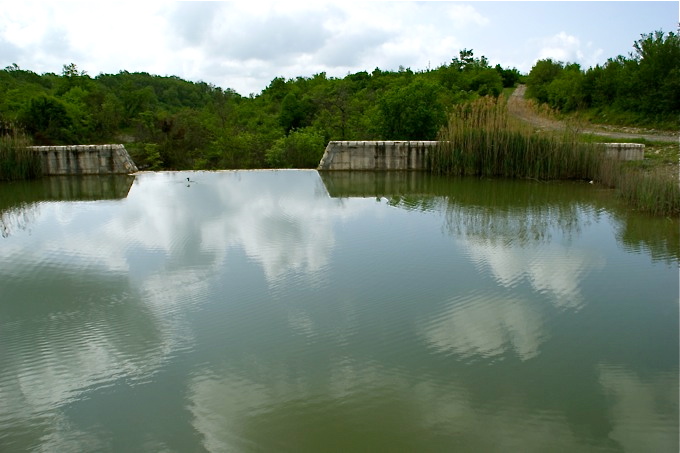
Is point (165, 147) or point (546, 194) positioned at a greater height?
point (165, 147)

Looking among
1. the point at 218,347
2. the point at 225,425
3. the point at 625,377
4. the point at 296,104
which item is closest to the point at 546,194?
the point at 625,377

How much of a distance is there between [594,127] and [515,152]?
317 inches

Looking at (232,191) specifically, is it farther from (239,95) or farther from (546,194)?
(239,95)

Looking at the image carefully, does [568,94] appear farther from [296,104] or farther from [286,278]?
[286,278]

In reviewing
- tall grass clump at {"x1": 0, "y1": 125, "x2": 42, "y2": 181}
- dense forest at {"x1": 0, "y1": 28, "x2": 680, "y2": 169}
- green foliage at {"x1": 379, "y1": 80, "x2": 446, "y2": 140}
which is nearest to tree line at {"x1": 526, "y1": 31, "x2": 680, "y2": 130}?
dense forest at {"x1": 0, "y1": 28, "x2": 680, "y2": 169}

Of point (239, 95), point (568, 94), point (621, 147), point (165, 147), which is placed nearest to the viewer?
point (621, 147)

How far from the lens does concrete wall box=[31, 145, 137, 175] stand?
32.1ft

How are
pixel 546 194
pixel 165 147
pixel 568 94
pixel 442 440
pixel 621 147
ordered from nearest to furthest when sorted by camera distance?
pixel 442 440, pixel 546 194, pixel 621 147, pixel 165 147, pixel 568 94

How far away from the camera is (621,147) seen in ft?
31.8

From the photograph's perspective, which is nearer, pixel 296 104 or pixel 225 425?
pixel 225 425

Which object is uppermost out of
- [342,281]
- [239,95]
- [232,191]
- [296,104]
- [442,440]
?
[239,95]

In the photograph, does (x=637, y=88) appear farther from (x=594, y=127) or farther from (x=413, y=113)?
(x=413, y=113)

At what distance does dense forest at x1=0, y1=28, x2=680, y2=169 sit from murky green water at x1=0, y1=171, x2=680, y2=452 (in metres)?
5.14

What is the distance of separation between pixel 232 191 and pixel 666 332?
6.16 m
